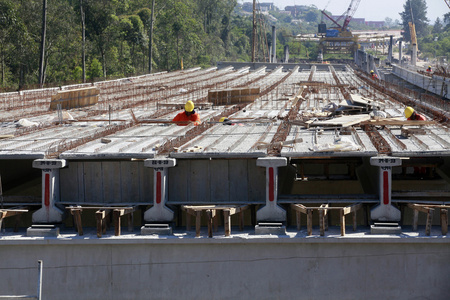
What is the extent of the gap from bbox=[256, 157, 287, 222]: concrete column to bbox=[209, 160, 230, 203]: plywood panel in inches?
62.2

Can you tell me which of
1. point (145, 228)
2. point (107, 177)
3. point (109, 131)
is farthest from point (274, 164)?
point (109, 131)

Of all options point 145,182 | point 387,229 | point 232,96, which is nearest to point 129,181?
point 145,182

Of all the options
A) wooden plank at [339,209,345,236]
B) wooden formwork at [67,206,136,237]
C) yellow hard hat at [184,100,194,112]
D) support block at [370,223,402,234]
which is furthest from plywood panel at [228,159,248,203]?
yellow hard hat at [184,100,194,112]

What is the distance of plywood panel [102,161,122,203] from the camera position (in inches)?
727

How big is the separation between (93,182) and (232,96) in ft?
46.5

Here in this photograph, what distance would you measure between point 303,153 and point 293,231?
203cm

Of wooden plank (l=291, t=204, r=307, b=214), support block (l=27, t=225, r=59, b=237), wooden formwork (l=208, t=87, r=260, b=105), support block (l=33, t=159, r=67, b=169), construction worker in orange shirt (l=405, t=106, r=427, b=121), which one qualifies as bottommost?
support block (l=27, t=225, r=59, b=237)

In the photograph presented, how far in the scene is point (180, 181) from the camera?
727 inches

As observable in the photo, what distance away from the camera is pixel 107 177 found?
60.6 feet

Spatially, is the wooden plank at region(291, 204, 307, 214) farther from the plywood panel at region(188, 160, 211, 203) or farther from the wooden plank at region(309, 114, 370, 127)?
the wooden plank at region(309, 114, 370, 127)

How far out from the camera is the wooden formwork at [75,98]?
96.0ft

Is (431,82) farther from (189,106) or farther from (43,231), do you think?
(43,231)

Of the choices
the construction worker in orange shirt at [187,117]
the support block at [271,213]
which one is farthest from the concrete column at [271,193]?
the construction worker in orange shirt at [187,117]

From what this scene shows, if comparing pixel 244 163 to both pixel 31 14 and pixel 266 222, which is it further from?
pixel 31 14
